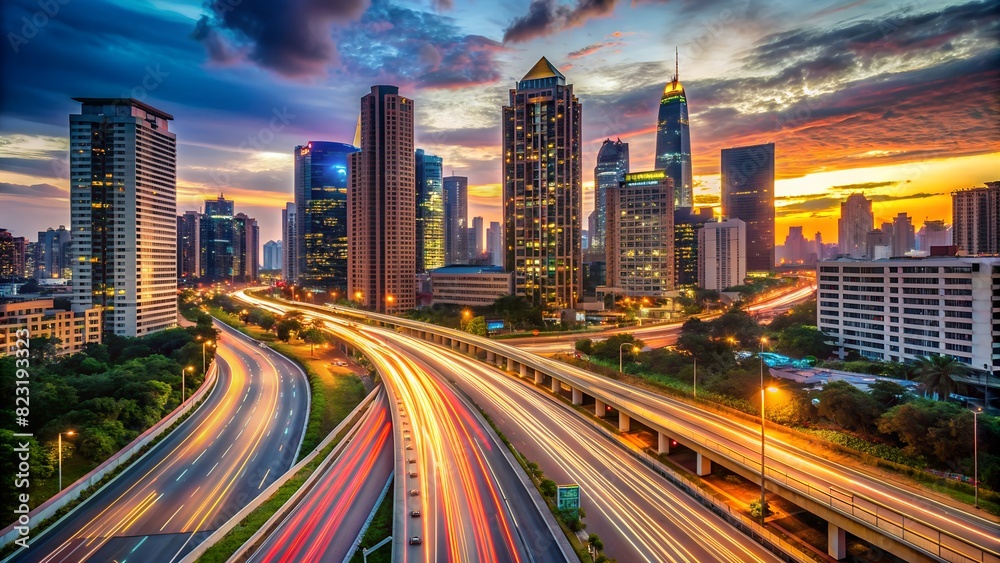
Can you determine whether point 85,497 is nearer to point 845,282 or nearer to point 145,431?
point 145,431

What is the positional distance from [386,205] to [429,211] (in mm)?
74249

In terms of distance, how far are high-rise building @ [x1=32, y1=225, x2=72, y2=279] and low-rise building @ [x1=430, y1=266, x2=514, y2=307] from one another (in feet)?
278

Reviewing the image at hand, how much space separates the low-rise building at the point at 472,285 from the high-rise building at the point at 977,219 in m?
70.8

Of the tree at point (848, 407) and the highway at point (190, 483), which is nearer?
the highway at point (190, 483)

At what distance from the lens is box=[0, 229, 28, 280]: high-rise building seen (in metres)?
89.7

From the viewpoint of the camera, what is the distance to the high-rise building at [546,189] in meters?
108

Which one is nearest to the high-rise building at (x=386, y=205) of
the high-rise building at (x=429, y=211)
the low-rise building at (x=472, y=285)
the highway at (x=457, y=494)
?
the low-rise building at (x=472, y=285)

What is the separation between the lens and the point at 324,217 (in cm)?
17725

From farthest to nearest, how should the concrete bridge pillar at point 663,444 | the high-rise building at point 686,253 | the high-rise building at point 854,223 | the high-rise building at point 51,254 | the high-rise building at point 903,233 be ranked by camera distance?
the high-rise building at point 686,253 < the high-rise building at point 854,223 < the high-rise building at point 51,254 < the high-rise building at point 903,233 < the concrete bridge pillar at point 663,444

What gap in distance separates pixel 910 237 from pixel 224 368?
125 m

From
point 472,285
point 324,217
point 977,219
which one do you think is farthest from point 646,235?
point 324,217

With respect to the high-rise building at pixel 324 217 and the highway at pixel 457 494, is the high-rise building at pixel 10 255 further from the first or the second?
the highway at pixel 457 494

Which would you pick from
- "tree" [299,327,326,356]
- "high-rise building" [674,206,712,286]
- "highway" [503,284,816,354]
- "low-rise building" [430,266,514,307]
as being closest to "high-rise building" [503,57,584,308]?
"low-rise building" [430,266,514,307]

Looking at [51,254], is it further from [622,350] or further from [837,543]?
[837,543]
